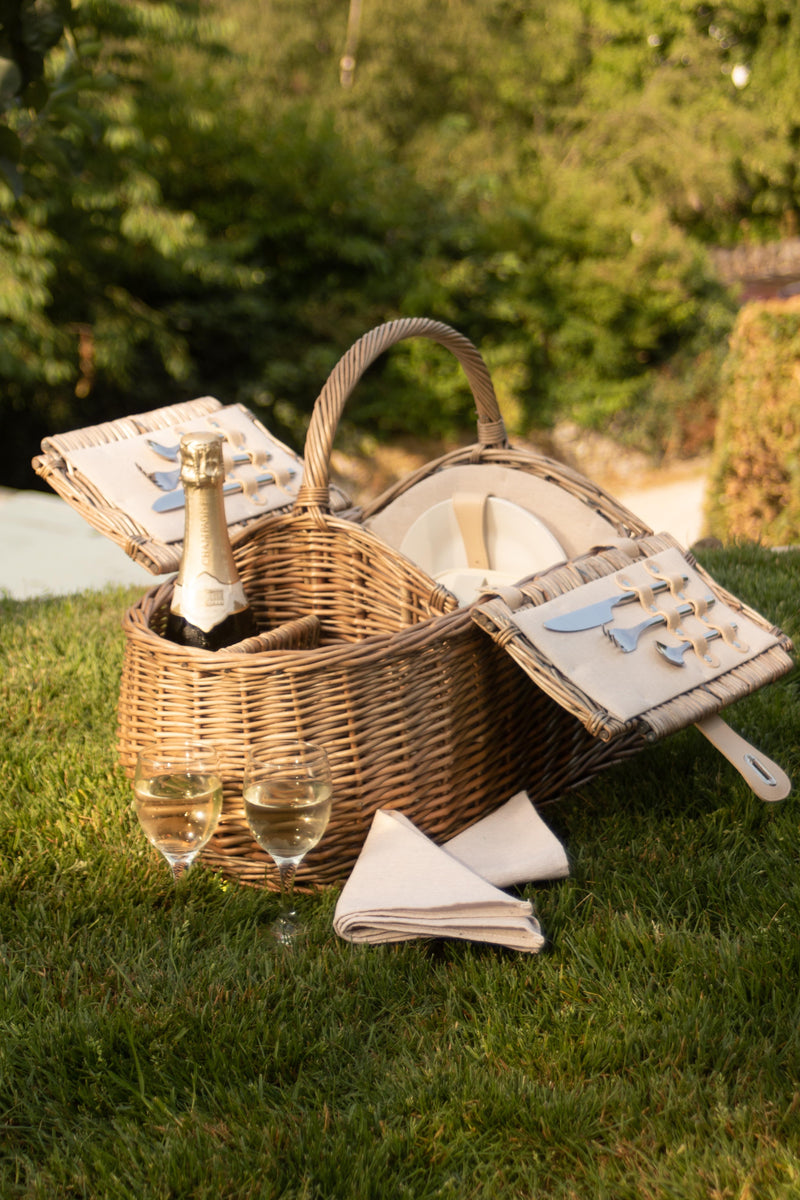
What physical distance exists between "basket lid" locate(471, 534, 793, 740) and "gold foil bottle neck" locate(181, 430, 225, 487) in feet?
1.64

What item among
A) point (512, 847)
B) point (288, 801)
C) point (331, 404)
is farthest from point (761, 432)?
point (288, 801)

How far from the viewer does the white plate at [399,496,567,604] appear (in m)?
2.23

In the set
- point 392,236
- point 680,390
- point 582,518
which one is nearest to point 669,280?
point 680,390

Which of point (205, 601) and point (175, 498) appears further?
point (175, 498)

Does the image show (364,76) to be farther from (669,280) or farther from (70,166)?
(70,166)

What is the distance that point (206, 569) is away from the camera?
1836mm

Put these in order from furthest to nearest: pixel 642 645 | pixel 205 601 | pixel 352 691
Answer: pixel 205 601, pixel 642 645, pixel 352 691

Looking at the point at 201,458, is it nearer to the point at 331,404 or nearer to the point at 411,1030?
the point at 331,404

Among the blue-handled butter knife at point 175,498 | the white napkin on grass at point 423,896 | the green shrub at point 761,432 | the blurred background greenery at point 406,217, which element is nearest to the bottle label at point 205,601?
the blue-handled butter knife at point 175,498

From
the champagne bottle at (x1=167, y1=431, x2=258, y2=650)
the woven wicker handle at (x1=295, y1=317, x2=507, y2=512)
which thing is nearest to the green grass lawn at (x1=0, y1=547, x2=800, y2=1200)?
the champagne bottle at (x1=167, y1=431, x2=258, y2=650)

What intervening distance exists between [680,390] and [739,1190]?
11.5 metres

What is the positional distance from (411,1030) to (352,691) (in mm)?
511

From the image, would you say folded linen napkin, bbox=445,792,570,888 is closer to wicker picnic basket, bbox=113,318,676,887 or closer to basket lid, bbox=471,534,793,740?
wicker picnic basket, bbox=113,318,676,887

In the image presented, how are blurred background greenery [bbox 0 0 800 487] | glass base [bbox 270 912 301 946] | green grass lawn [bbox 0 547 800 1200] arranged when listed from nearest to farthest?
1. green grass lawn [bbox 0 547 800 1200]
2. glass base [bbox 270 912 301 946]
3. blurred background greenery [bbox 0 0 800 487]
